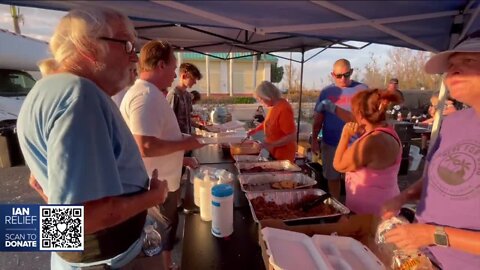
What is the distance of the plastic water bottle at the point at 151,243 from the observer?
1.11m

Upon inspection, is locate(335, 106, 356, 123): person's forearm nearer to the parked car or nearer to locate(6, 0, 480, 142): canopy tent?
locate(6, 0, 480, 142): canopy tent

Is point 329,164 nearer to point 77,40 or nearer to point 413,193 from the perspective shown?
point 413,193

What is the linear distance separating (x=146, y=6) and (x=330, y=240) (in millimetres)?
1784

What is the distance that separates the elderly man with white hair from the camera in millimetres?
723

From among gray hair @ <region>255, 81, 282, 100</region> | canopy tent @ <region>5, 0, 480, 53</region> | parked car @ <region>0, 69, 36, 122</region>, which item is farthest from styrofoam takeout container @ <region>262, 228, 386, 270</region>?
parked car @ <region>0, 69, 36, 122</region>

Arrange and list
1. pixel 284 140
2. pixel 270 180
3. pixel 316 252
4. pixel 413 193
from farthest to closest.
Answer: pixel 284 140, pixel 270 180, pixel 413 193, pixel 316 252

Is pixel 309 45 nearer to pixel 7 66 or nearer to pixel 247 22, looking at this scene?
pixel 247 22

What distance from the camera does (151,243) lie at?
→ 113 centimetres

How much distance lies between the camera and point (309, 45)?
187 inches

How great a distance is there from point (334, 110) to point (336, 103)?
0.21 m

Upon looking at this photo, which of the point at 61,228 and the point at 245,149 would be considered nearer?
the point at 61,228

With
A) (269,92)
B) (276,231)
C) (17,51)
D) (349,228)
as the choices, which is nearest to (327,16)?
(269,92)

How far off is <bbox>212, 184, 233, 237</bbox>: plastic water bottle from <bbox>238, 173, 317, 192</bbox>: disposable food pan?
580 mm

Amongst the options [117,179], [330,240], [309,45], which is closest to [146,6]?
[117,179]
